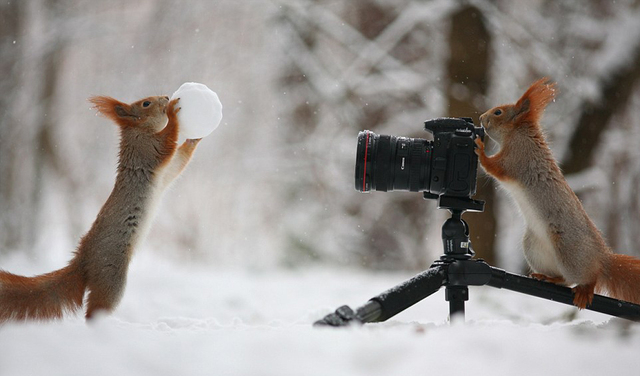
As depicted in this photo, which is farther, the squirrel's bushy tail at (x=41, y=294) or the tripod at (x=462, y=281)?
the tripod at (x=462, y=281)

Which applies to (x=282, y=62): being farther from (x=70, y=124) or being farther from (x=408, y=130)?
(x=70, y=124)

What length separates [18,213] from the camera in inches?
192

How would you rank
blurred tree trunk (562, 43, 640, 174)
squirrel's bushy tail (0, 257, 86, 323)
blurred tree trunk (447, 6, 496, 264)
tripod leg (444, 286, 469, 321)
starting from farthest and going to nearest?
blurred tree trunk (562, 43, 640, 174)
blurred tree trunk (447, 6, 496, 264)
tripod leg (444, 286, 469, 321)
squirrel's bushy tail (0, 257, 86, 323)

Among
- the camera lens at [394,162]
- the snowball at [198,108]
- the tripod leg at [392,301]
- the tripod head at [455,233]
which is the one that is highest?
the snowball at [198,108]

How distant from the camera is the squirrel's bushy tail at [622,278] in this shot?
183 centimetres

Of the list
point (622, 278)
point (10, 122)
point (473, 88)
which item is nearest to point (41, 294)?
point (622, 278)

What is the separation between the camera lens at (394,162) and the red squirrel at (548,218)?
0.18m

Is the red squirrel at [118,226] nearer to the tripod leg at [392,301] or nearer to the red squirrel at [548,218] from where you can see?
the tripod leg at [392,301]

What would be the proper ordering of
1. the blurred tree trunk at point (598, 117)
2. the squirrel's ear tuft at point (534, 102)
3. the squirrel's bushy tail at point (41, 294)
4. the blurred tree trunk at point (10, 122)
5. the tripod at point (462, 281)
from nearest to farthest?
the squirrel's bushy tail at point (41, 294) → the tripod at point (462, 281) → the squirrel's ear tuft at point (534, 102) → the blurred tree trunk at point (598, 117) → the blurred tree trunk at point (10, 122)

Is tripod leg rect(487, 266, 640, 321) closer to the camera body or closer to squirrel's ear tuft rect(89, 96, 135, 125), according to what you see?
the camera body

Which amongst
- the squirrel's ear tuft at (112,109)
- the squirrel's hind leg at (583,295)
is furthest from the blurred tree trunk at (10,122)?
the squirrel's hind leg at (583,295)

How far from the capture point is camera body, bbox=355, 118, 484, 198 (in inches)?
72.1

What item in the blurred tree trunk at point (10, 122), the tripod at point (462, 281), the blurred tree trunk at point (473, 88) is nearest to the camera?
the tripod at point (462, 281)

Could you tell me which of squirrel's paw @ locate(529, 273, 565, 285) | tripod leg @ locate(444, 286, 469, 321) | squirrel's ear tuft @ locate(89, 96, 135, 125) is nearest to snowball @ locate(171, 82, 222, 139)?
squirrel's ear tuft @ locate(89, 96, 135, 125)
